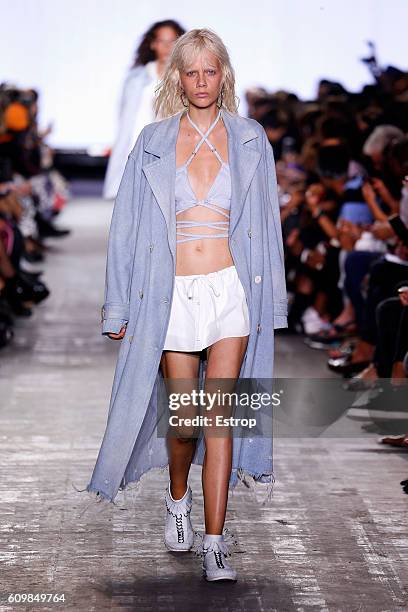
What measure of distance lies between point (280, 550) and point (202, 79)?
1.10m

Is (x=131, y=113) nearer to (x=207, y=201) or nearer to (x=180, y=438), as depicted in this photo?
(x=207, y=201)

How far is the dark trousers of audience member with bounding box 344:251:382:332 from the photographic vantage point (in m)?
6.04

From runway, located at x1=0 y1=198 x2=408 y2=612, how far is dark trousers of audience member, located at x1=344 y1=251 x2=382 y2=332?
53.4 inches

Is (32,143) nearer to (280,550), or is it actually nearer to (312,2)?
(312,2)

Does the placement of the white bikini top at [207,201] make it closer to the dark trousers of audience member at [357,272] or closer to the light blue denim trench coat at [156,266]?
the light blue denim trench coat at [156,266]

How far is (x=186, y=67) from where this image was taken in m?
3.09

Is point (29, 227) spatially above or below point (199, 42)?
below

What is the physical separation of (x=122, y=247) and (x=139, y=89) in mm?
1965

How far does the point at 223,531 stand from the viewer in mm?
3285

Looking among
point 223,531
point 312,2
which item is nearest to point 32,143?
point 312,2

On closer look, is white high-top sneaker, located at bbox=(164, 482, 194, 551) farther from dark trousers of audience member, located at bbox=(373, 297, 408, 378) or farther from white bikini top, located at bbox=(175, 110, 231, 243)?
dark trousers of audience member, located at bbox=(373, 297, 408, 378)

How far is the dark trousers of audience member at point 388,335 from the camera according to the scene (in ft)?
16.0

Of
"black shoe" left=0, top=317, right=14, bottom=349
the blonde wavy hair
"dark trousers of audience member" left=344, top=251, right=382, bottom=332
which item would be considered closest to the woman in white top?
"dark trousers of audience member" left=344, top=251, right=382, bottom=332

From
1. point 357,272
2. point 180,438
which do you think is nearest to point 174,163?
point 180,438
